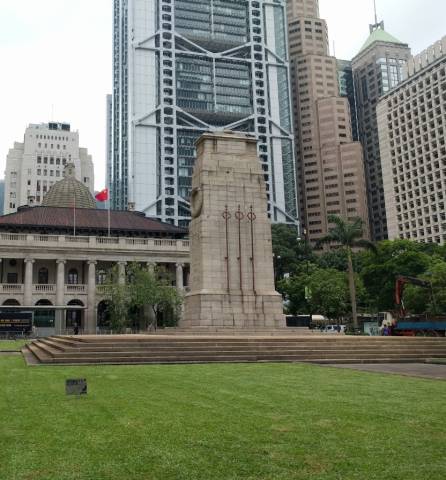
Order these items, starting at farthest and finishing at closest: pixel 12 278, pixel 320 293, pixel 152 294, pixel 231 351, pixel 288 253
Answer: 1. pixel 288 253
2. pixel 12 278
3. pixel 320 293
4. pixel 152 294
5. pixel 231 351

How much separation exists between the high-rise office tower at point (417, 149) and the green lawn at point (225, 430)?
125397 mm

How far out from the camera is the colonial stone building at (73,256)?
71.6m

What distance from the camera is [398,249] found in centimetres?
7988

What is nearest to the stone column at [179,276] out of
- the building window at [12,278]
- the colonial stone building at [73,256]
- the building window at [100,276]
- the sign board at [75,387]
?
the colonial stone building at [73,256]

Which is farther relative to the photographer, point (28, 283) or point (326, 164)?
point (326, 164)

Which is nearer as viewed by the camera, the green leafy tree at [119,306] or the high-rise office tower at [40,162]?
the green leafy tree at [119,306]

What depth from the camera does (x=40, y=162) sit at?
171750 mm

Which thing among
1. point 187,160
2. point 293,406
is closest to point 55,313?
point 293,406

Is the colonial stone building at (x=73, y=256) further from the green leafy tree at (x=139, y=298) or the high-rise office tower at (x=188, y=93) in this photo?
the high-rise office tower at (x=188, y=93)

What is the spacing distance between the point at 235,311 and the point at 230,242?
4.66 m

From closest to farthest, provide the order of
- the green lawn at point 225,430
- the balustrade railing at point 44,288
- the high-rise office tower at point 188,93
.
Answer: the green lawn at point 225,430, the balustrade railing at point 44,288, the high-rise office tower at point 188,93

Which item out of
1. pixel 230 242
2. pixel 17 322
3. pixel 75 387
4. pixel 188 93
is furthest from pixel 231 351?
pixel 188 93

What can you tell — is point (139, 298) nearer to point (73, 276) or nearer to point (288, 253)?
point (73, 276)

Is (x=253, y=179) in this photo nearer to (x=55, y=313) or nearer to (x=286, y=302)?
(x=55, y=313)
